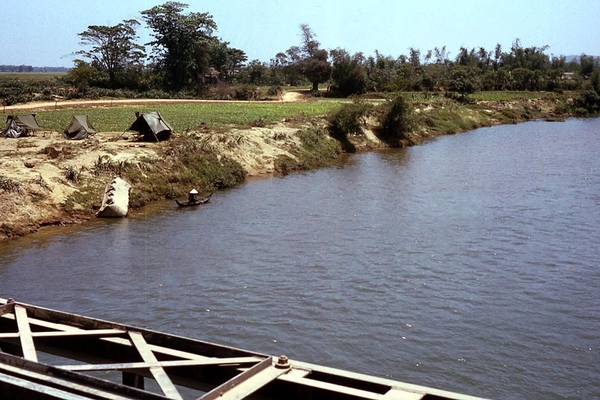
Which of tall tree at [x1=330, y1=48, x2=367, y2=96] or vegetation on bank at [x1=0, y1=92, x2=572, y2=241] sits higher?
tall tree at [x1=330, y1=48, x2=367, y2=96]

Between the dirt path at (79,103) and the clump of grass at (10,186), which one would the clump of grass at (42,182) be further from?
the dirt path at (79,103)

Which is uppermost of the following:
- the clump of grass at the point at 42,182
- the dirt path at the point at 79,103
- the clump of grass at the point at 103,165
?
the dirt path at the point at 79,103

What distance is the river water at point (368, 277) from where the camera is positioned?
12.8 meters

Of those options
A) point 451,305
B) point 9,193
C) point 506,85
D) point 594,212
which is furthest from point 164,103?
point 506,85

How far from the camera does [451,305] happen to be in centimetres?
1531

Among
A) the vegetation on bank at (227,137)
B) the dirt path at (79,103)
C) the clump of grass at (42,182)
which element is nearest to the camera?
the clump of grass at (42,182)

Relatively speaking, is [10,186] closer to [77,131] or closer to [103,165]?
[103,165]

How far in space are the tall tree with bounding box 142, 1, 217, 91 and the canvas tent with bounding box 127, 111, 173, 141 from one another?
41404 millimetres

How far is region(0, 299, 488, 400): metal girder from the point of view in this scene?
615cm

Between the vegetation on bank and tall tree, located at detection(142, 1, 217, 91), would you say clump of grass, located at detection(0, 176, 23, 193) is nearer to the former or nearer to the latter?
the vegetation on bank

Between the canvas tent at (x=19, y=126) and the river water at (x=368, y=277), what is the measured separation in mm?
13010

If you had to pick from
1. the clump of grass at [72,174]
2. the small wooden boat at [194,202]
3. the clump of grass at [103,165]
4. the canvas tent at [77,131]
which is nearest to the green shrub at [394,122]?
the canvas tent at [77,131]

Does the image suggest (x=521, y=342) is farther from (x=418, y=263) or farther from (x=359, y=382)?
(x=359, y=382)

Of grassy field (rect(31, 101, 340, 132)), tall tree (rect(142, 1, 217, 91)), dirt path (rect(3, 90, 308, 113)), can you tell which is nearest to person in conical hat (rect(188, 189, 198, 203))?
grassy field (rect(31, 101, 340, 132))
